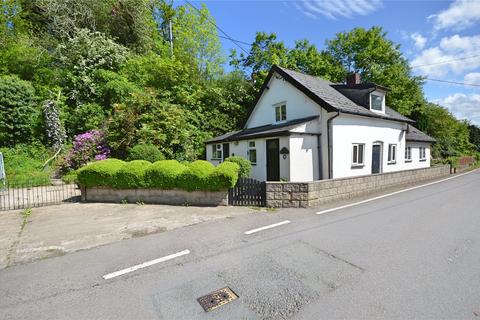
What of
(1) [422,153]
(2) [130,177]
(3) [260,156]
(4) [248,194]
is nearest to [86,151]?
(2) [130,177]

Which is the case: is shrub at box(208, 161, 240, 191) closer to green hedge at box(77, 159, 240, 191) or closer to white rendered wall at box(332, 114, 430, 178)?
green hedge at box(77, 159, 240, 191)

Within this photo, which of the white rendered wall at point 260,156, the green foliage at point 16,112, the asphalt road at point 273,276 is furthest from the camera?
the green foliage at point 16,112

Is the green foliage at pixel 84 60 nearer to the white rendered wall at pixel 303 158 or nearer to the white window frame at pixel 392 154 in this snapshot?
the white rendered wall at pixel 303 158

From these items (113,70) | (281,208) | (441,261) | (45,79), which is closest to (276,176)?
(281,208)

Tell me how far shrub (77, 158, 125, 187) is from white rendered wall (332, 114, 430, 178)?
34.4 ft

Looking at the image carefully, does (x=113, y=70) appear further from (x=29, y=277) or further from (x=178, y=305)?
(x=178, y=305)

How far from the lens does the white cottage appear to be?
11.9 metres

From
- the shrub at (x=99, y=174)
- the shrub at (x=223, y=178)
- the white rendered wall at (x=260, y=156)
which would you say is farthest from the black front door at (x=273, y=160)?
the shrub at (x=99, y=174)

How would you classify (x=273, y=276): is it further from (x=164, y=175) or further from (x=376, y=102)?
(x=376, y=102)

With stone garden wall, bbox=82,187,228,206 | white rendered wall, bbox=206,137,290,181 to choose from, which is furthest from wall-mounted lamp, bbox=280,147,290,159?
stone garden wall, bbox=82,187,228,206

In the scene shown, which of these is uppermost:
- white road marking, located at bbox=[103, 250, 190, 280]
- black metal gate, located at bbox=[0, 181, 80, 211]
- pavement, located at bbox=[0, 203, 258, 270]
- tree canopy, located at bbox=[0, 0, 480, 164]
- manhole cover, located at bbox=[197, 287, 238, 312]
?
tree canopy, located at bbox=[0, 0, 480, 164]

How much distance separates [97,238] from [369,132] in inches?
580

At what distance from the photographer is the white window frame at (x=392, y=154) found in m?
15.8

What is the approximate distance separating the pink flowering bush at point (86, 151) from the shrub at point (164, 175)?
765cm
